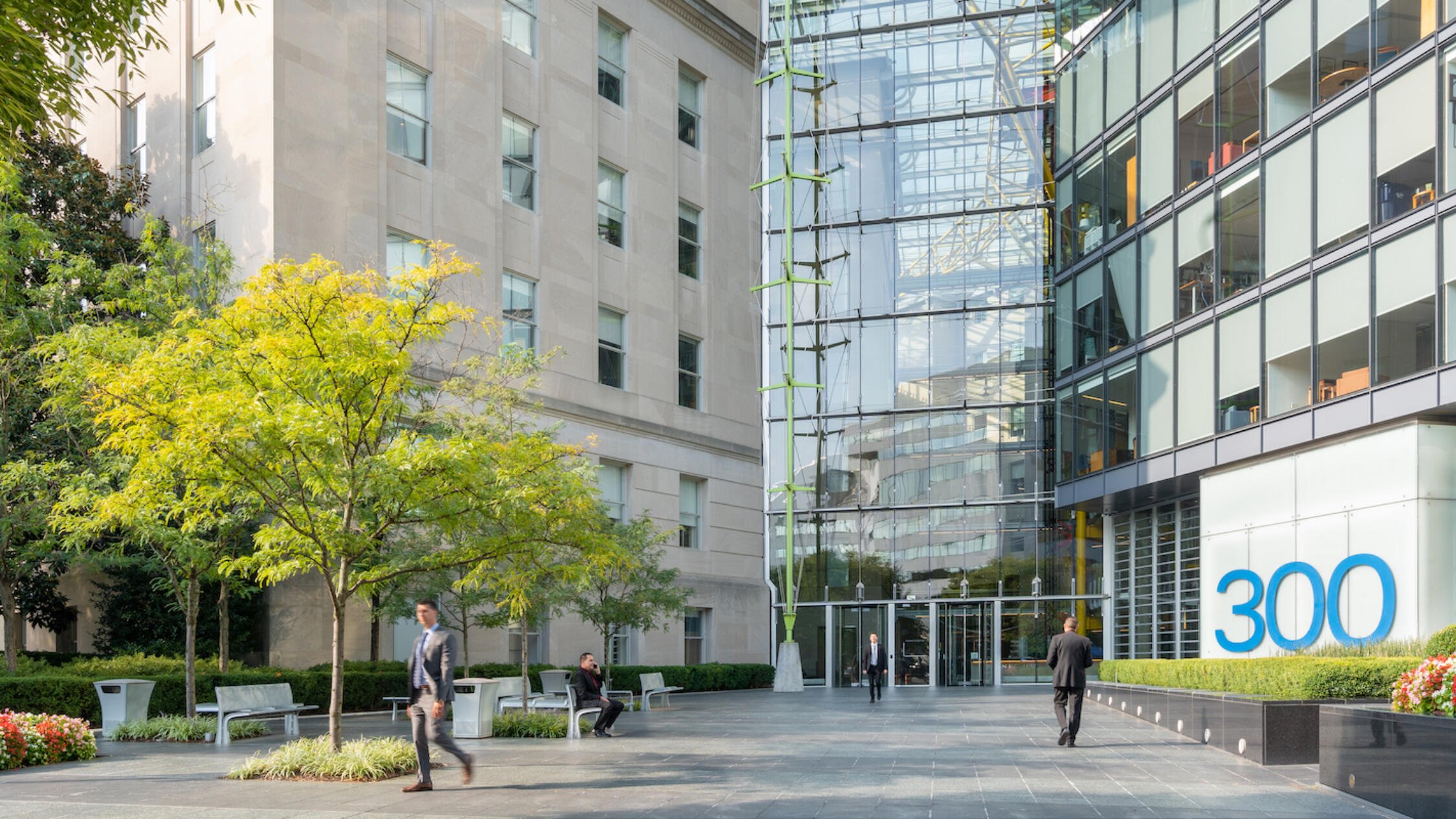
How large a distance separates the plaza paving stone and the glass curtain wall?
60.5ft

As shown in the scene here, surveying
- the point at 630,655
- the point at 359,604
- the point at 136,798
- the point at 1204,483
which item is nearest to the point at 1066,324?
the point at 1204,483

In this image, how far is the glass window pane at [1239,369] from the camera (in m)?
26.3

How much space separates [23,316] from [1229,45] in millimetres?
24431

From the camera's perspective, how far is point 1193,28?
95.5 feet

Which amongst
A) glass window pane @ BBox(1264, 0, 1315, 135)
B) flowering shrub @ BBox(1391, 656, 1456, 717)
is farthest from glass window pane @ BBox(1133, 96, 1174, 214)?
flowering shrub @ BBox(1391, 656, 1456, 717)

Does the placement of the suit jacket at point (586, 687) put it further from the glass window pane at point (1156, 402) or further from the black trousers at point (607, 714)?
the glass window pane at point (1156, 402)

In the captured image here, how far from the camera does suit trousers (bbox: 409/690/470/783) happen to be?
12.4m

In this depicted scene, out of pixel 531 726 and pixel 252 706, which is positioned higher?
pixel 252 706

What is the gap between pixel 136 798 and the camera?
12.2m

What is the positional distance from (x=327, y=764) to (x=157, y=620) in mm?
14670

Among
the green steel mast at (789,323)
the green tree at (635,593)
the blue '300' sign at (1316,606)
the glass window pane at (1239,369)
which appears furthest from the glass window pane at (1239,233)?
the green steel mast at (789,323)

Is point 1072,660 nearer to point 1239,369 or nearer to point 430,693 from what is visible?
point 430,693

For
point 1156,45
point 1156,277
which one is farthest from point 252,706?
point 1156,45

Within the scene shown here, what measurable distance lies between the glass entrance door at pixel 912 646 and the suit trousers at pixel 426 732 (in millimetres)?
28554
